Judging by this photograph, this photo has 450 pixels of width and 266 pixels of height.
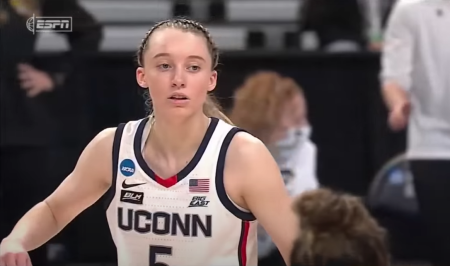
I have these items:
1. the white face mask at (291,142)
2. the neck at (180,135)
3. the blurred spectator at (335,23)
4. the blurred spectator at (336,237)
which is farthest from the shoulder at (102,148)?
the blurred spectator at (335,23)

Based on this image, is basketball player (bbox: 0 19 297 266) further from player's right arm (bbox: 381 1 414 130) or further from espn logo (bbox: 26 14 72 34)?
player's right arm (bbox: 381 1 414 130)

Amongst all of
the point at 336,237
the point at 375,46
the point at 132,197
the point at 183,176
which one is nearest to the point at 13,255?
the point at 132,197

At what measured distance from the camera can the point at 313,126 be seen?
2.64 metres

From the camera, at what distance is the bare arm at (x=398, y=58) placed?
8.09ft

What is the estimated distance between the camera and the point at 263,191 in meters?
1.74

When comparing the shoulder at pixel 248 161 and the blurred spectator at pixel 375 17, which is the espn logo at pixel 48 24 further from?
the blurred spectator at pixel 375 17

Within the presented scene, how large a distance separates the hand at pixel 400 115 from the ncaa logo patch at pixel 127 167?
935 millimetres

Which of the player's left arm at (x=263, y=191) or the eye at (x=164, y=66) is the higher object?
the eye at (x=164, y=66)

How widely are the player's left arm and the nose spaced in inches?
6.3

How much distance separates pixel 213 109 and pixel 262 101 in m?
0.53

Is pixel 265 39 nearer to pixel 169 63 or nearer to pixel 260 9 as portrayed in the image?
pixel 260 9

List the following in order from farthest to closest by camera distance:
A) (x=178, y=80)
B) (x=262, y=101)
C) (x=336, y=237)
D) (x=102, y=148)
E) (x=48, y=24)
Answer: (x=262, y=101), (x=48, y=24), (x=102, y=148), (x=178, y=80), (x=336, y=237)

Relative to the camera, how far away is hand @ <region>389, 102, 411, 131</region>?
97.6 inches

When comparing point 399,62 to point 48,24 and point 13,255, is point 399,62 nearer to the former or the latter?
point 48,24
